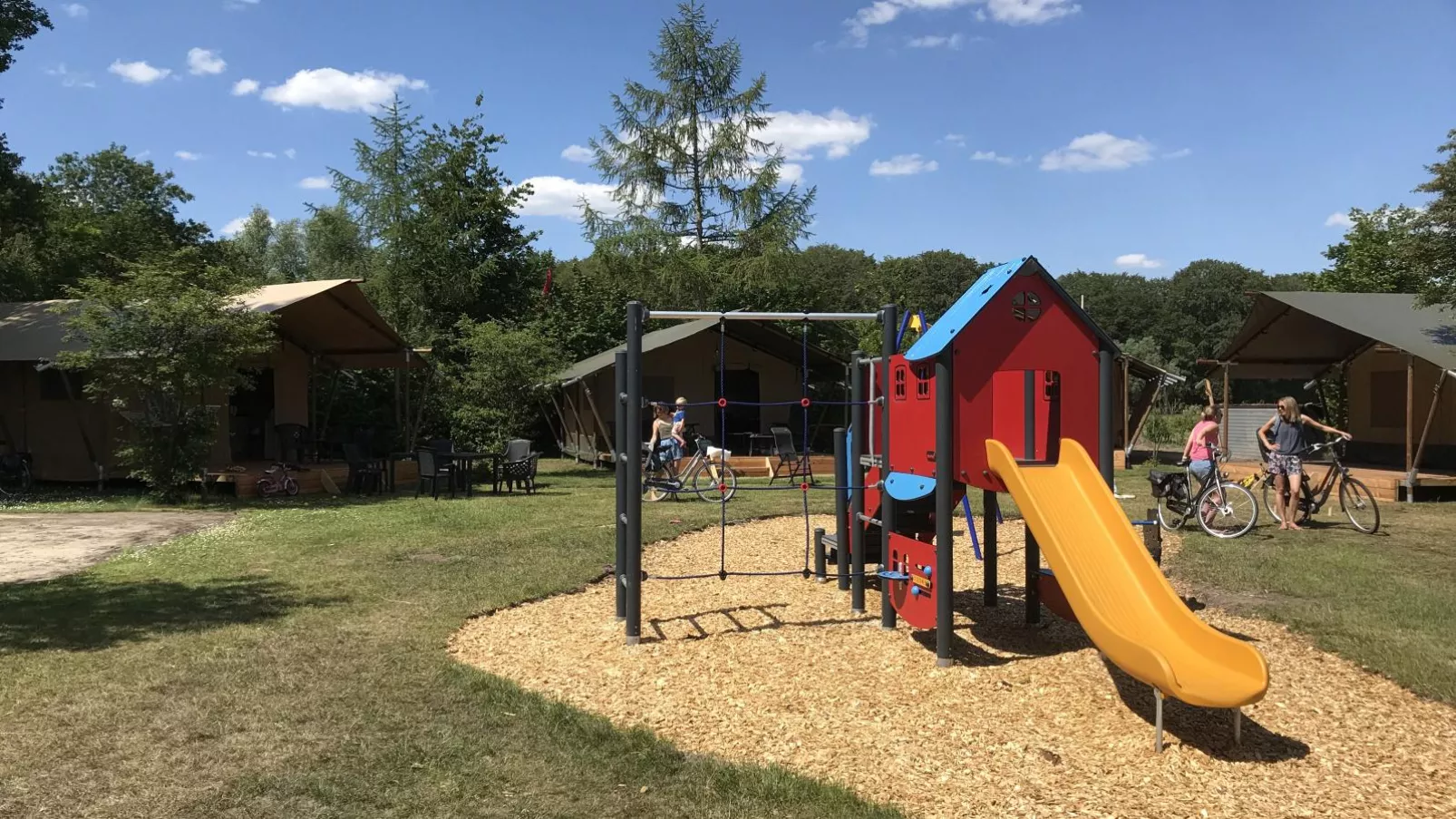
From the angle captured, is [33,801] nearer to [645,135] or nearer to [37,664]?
[37,664]

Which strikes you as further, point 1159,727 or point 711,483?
point 711,483

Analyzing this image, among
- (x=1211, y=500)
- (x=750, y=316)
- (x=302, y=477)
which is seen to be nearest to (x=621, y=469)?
(x=750, y=316)

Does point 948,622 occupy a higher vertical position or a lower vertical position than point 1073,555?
lower

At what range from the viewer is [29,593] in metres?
7.37

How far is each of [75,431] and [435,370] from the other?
658 centimetres

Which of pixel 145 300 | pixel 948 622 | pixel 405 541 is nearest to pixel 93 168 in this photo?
pixel 145 300

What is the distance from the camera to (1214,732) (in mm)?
4402

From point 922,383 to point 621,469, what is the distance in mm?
2014

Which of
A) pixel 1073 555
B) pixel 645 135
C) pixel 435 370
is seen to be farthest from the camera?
pixel 645 135

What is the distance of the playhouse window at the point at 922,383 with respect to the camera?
5.91 m

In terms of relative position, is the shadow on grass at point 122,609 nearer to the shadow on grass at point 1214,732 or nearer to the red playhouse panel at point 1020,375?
the red playhouse panel at point 1020,375

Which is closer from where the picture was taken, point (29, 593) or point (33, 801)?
point (33, 801)

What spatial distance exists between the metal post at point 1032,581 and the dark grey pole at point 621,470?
104 inches

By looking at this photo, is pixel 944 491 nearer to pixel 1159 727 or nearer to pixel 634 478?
pixel 1159 727
